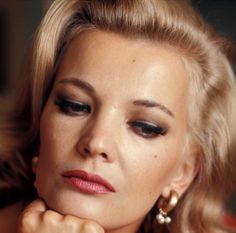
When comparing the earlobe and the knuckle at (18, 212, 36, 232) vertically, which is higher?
the earlobe

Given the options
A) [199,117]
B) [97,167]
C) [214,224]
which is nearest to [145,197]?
[97,167]

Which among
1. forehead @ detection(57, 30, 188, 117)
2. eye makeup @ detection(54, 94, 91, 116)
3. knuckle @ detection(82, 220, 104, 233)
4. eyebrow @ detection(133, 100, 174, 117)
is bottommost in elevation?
knuckle @ detection(82, 220, 104, 233)

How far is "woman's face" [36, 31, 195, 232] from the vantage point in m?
1.13

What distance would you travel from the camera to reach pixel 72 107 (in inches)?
47.4

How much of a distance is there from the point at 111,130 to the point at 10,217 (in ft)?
1.39

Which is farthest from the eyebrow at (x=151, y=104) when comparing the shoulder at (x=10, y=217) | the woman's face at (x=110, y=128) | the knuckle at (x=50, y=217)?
the shoulder at (x=10, y=217)

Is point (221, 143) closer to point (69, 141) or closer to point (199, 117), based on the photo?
point (199, 117)

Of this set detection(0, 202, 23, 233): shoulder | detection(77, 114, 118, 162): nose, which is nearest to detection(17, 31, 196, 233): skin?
detection(77, 114, 118, 162): nose

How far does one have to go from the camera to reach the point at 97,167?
1117 mm

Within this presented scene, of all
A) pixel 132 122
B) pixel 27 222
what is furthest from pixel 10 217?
pixel 132 122

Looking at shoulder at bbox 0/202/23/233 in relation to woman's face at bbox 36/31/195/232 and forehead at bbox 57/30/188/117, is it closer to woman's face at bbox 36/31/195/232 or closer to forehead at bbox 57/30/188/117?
woman's face at bbox 36/31/195/232

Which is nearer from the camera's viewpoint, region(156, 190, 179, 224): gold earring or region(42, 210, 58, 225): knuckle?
region(42, 210, 58, 225): knuckle

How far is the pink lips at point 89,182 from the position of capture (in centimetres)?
112

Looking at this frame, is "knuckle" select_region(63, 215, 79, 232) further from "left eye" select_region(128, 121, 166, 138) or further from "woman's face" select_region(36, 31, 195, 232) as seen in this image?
"left eye" select_region(128, 121, 166, 138)
